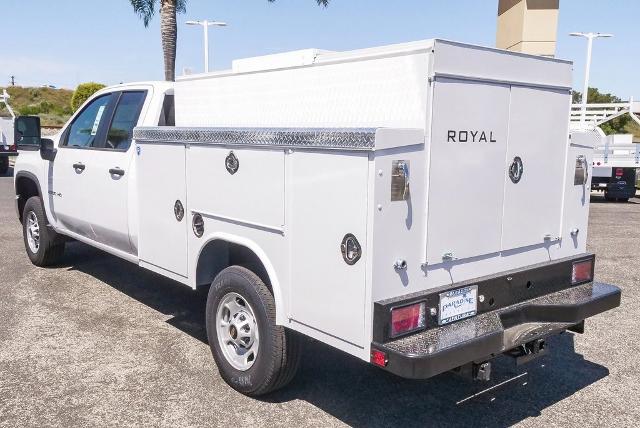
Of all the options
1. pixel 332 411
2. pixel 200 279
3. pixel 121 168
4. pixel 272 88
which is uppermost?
pixel 272 88

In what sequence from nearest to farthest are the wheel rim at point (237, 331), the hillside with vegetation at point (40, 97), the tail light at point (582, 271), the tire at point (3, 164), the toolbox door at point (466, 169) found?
the toolbox door at point (466, 169), the wheel rim at point (237, 331), the tail light at point (582, 271), the tire at point (3, 164), the hillside with vegetation at point (40, 97)

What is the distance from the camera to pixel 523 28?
11.9m

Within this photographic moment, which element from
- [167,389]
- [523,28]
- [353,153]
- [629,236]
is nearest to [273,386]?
[167,389]

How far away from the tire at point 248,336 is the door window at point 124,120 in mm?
1979

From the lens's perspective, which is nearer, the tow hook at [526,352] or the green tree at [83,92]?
the tow hook at [526,352]

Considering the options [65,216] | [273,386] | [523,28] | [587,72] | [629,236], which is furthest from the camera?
[587,72]

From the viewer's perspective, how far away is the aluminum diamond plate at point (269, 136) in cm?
315

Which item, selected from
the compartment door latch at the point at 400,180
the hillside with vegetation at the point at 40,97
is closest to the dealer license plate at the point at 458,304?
the compartment door latch at the point at 400,180

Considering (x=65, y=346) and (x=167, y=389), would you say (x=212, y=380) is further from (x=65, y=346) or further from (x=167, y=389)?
(x=65, y=346)

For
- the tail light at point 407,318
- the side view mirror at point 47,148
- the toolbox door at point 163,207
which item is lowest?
the tail light at point 407,318

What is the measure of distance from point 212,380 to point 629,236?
9.08 m

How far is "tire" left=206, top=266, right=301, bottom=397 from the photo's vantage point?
386 centimetres

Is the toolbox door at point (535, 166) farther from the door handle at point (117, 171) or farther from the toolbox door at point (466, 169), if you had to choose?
the door handle at point (117, 171)

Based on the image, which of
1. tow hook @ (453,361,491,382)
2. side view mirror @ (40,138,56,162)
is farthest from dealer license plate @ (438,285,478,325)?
side view mirror @ (40,138,56,162)
